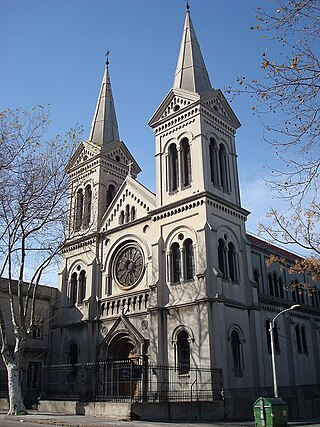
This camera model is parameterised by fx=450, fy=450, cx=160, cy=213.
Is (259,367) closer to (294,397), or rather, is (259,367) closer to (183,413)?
(294,397)

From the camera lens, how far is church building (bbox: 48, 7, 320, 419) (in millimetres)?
25906

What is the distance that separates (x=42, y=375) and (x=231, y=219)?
1859 centimetres

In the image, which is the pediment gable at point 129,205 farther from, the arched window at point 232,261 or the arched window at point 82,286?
the arched window at point 232,261

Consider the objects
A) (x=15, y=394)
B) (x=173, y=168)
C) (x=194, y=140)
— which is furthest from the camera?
(x=173, y=168)

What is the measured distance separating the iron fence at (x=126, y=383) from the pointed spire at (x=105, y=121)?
1939 centimetres

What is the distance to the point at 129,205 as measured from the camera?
3419 centimetres

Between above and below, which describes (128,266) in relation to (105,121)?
below

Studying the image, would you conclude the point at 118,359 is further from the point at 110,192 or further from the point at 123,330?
the point at 110,192

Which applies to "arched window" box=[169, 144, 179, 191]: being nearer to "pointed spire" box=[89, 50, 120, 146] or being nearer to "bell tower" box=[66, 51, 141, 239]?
"bell tower" box=[66, 51, 141, 239]

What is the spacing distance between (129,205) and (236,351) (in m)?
13.4

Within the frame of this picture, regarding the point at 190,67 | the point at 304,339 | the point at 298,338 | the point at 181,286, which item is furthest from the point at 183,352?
the point at 190,67

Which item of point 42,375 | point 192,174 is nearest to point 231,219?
point 192,174

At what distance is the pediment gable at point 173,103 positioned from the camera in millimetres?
32094

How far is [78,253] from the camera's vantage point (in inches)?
1446
